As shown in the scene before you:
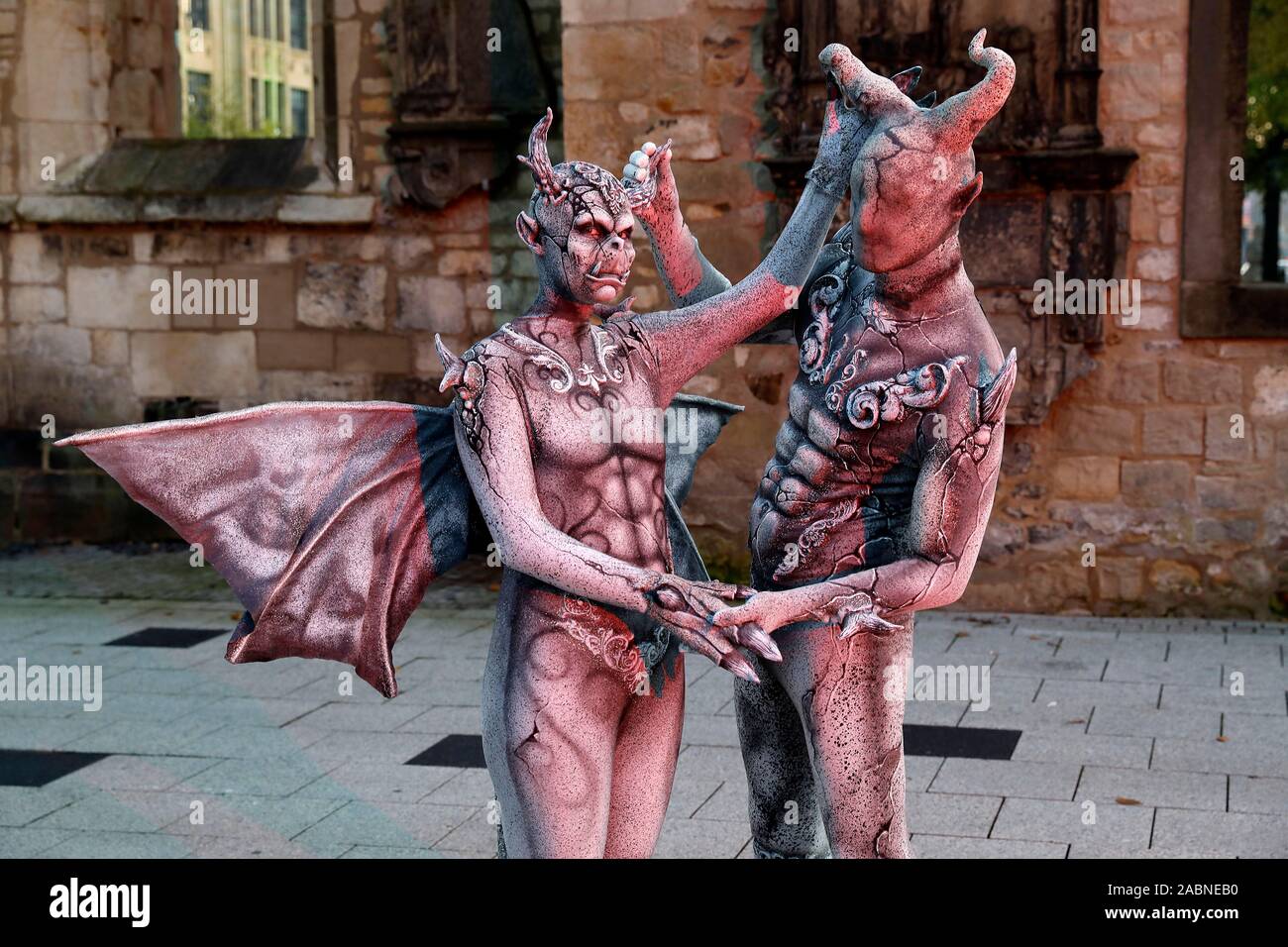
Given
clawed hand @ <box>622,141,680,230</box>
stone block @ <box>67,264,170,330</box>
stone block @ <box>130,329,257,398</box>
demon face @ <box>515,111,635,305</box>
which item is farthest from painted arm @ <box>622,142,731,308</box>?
stone block @ <box>67,264,170,330</box>

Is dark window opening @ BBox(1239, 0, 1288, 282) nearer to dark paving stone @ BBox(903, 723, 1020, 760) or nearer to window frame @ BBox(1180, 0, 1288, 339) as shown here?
window frame @ BBox(1180, 0, 1288, 339)

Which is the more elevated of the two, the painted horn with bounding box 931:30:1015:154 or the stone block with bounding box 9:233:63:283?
the painted horn with bounding box 931:30:1015:154

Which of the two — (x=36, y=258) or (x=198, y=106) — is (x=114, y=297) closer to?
(x=36, y=258)

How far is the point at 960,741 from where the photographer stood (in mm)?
6172

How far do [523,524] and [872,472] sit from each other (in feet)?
2.37

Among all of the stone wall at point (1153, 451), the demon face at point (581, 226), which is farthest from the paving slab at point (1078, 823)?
the stone wall at point (1153, 451)

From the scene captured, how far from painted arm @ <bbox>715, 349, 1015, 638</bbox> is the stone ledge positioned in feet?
26.5

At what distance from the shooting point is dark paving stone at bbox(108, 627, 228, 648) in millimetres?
8172

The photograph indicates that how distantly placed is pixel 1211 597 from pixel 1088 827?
3.58 meters

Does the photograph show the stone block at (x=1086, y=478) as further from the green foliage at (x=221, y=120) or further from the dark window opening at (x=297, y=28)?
the dark window opening at (x=297, y=28)

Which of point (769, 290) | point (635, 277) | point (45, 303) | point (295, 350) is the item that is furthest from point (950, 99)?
point (45, 303)

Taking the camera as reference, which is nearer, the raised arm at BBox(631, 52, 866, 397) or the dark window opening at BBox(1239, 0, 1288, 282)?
the raised arm at BBox(631, 52, 866, 397)

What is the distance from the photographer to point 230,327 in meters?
11.1

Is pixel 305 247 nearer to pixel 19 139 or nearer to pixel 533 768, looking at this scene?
pixel 19 139
